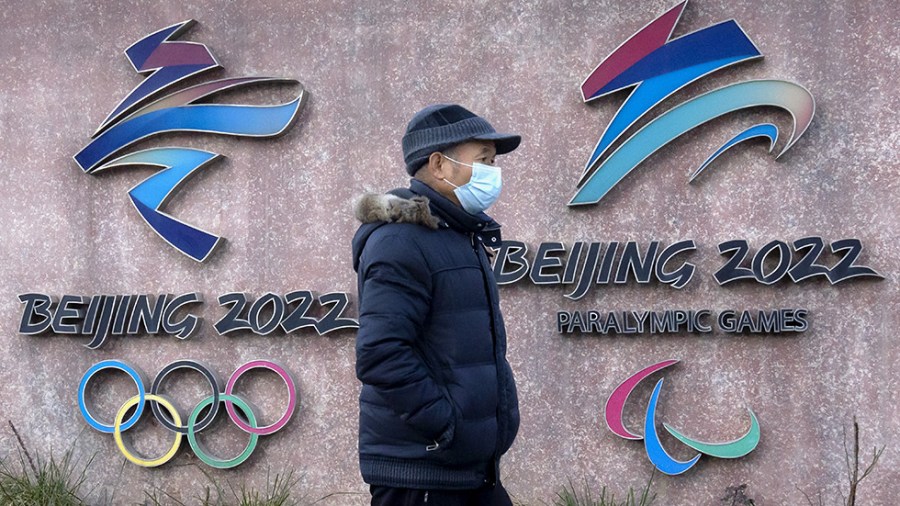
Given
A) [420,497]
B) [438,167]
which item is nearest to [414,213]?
[438,167]

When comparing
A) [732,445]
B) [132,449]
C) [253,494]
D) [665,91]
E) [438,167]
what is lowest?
[132,449]

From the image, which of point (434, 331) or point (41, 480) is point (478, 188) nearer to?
point (434, 331)

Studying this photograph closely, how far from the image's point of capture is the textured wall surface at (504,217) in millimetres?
4996

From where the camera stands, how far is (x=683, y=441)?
5.14 meters

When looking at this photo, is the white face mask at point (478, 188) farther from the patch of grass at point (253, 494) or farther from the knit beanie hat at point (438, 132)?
the patch of grass at point (253, 494)

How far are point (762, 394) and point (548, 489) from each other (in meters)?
1.19

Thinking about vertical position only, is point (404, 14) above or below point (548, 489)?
above

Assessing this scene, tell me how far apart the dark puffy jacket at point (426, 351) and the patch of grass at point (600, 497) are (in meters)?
2.19

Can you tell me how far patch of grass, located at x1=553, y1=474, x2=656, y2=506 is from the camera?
520 cm

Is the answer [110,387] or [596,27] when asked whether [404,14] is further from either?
[110,387]

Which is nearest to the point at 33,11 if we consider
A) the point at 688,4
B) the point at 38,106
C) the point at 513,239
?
the point at 38,106

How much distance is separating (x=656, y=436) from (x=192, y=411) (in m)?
2.53

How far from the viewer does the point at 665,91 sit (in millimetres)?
5211

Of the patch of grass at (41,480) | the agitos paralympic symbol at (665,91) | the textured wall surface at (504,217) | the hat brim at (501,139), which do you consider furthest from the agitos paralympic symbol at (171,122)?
the hat brim at (501,139)
